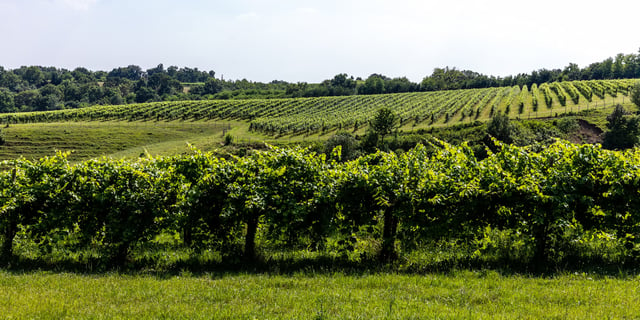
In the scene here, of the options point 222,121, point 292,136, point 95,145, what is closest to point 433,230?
point 292,136

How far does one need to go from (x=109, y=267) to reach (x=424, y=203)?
8.00 meters

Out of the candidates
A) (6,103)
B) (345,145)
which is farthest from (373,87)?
(6,103)

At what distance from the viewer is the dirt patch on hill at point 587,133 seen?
7050 cm

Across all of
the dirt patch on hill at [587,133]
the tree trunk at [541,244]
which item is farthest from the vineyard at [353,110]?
the tree trunk at [541,244]

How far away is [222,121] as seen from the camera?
116m

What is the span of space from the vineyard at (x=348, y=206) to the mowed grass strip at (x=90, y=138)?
6648 cm

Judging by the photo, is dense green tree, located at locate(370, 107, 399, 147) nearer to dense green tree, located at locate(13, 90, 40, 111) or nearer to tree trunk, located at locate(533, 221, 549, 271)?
tree trunk, located at locate(533, 221, 549, 271)

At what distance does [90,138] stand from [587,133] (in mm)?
106104

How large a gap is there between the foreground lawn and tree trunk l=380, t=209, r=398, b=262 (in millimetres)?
1221

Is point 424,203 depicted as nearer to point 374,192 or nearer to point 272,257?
point 374,192

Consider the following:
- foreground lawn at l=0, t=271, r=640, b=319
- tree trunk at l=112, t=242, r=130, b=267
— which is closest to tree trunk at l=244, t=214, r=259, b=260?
foreground lawn at l=0, t=271, r=640, b=319

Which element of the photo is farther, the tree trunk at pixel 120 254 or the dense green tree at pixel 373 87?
the dense green tree at pixel 373 87

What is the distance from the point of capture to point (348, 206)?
9422 mm

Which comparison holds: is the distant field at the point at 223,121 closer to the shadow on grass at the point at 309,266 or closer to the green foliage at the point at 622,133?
the green foliage at the point at 622,133
